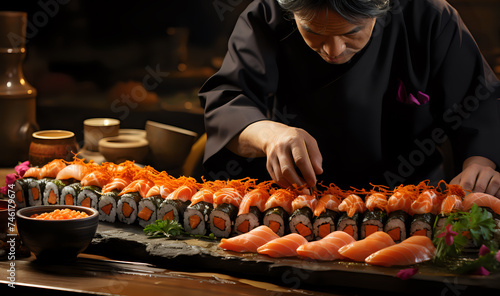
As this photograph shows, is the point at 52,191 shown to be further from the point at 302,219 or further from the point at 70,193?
the point at 302,219

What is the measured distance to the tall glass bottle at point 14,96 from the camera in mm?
3605

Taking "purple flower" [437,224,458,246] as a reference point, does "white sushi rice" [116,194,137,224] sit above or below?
below

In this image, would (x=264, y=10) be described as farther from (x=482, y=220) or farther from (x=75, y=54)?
(x=75, y=54)

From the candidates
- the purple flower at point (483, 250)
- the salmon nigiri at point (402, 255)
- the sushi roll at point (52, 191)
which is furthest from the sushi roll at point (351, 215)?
the sushi roll at point (52, 191)

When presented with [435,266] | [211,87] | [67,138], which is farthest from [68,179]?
[435,266]

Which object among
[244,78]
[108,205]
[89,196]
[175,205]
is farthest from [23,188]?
[244,78]

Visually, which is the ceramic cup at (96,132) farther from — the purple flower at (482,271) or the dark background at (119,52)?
the purple flower at (482,271)

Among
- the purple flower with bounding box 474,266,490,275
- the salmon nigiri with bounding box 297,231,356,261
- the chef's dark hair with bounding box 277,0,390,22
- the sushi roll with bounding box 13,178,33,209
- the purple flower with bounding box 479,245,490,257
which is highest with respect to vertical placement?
the chef's dark hair with bounding box 277,0,390,22

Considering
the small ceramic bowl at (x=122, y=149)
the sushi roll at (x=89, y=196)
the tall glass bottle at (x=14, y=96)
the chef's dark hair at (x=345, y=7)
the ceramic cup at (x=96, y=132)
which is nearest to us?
the chef's dark hair at (x=345, y=7)

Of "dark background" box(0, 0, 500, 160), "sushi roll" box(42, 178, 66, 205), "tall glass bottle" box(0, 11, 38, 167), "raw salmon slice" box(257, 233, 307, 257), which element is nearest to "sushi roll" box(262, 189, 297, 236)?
"raw salmon slice" box(257, 233, 307, 257)

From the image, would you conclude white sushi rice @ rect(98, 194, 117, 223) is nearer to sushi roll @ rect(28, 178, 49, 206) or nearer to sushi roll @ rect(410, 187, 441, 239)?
sushi roll @ rect(28, 178, 49, 206)

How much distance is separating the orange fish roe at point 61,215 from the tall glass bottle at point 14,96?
189 cm

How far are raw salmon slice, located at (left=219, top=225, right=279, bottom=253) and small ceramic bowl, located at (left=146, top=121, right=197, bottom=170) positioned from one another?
174 centimetres

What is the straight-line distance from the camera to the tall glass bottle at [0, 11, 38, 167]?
361 centimetres
